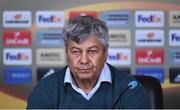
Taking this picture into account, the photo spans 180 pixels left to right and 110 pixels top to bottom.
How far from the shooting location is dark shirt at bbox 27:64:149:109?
1.66 m

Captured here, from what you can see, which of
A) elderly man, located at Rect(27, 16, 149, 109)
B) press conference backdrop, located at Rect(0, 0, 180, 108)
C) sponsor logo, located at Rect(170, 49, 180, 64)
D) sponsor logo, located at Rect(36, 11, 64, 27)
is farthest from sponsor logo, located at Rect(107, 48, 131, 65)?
elderly man, located at Rect(27, 16, 149, 109)

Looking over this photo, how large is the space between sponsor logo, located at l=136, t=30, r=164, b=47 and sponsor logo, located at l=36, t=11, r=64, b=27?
0.61m

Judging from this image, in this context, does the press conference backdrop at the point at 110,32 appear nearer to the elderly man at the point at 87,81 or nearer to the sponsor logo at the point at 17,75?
the sponsor logo at the point at 17,75

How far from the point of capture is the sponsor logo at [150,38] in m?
3.18

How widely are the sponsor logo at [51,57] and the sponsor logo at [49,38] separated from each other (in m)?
0.05

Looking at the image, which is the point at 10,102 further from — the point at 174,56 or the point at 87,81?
the point at 87,81

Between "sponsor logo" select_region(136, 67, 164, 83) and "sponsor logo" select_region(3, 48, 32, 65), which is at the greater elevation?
"sponsor logo" select_region(3, 48, 32, 65)

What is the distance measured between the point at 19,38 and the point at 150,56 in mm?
1021

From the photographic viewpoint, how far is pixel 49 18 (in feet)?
10.4

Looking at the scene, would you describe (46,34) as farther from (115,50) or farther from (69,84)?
(69,84)

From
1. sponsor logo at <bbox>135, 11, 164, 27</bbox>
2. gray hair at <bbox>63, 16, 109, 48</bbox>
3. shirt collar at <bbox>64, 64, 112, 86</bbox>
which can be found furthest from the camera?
sponsor logo at <bbox>135, 11, 164, 27</bbox>

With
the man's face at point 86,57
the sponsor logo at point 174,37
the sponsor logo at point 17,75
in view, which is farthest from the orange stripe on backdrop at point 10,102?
the man's face at point 86,57

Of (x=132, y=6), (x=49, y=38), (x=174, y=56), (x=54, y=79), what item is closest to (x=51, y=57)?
(x=49, y=38)

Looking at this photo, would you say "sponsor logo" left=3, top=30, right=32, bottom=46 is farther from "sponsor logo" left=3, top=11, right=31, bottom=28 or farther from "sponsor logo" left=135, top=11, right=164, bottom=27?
"sponsor logo" left=135, top=11, right=164, bottom=27
